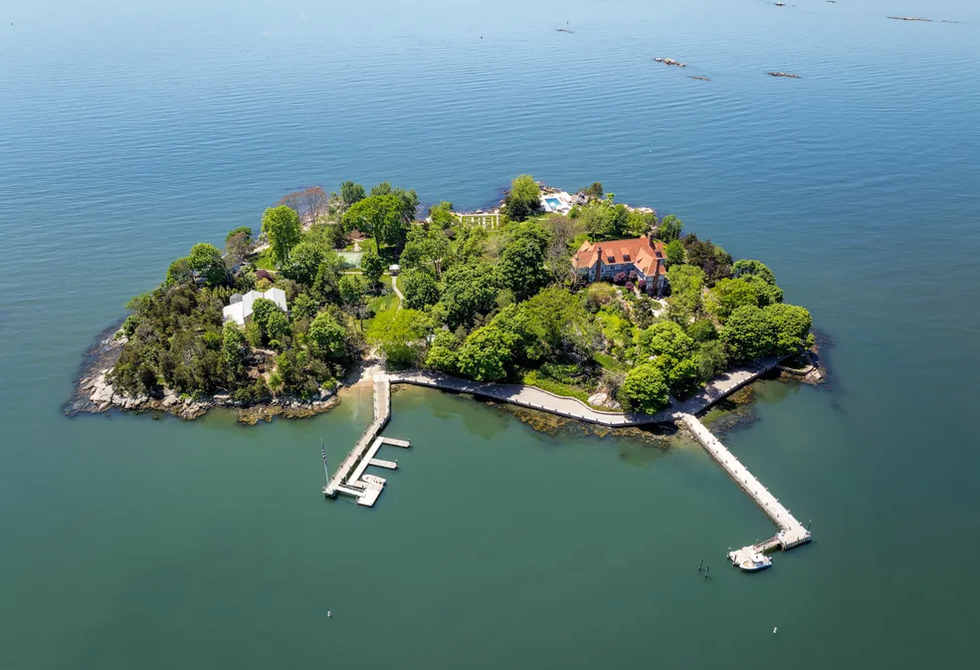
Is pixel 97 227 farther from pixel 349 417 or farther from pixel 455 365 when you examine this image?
pixel 455 365

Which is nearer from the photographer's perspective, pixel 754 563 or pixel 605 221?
pixel 754 563

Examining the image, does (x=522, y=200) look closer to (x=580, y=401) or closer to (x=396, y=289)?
(x=396, y=289)

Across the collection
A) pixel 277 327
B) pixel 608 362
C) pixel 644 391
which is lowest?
pixel 608 362

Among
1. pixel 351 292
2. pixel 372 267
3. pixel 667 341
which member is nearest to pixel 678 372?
pixel 667 341

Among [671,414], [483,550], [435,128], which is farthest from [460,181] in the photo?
[483,550]

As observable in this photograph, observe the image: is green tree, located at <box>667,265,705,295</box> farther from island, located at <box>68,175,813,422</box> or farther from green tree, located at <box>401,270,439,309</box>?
green tree, located at <box>401,270,439,309</box>

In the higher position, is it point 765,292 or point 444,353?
Answer: point 765,292
